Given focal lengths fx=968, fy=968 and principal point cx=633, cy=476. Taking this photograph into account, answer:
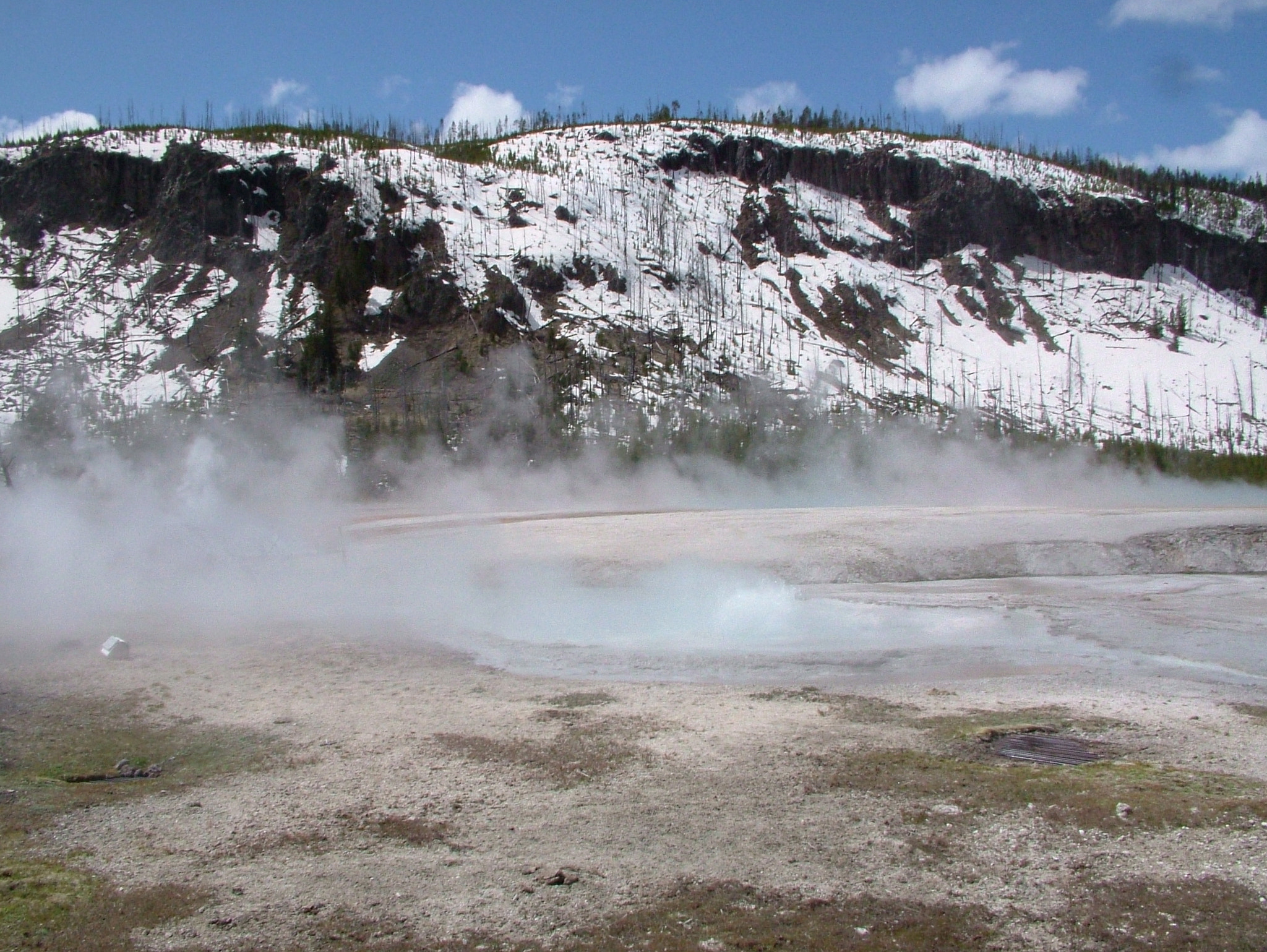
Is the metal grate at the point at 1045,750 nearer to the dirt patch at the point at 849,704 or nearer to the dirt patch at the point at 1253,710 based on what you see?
the dirt patch at the point at 849,704

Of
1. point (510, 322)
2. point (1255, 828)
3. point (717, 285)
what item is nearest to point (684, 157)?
point (717, 285)

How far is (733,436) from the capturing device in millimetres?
72688

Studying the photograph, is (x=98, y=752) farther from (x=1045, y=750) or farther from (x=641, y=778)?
(x=1045, y=750)

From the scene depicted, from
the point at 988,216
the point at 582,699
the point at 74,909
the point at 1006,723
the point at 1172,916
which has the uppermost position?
the point at 988,216

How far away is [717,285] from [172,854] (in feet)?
323

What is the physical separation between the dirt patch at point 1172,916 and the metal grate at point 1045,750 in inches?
111

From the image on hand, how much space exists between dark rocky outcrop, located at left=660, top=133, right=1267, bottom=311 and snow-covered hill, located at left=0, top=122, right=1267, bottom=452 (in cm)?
31

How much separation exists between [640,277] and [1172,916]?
3669 inches

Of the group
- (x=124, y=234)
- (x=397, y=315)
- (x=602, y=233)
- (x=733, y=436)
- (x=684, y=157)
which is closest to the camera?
(x=733, y=436)

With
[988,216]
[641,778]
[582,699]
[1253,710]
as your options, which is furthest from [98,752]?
[988,216]

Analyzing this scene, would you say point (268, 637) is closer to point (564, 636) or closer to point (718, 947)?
point (564, 636)

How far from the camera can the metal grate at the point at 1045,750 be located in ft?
32.4

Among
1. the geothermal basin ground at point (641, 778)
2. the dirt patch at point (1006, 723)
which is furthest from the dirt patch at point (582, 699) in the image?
the dirt patch at point (1006, 723)

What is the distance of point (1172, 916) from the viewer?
6586 millimetres
